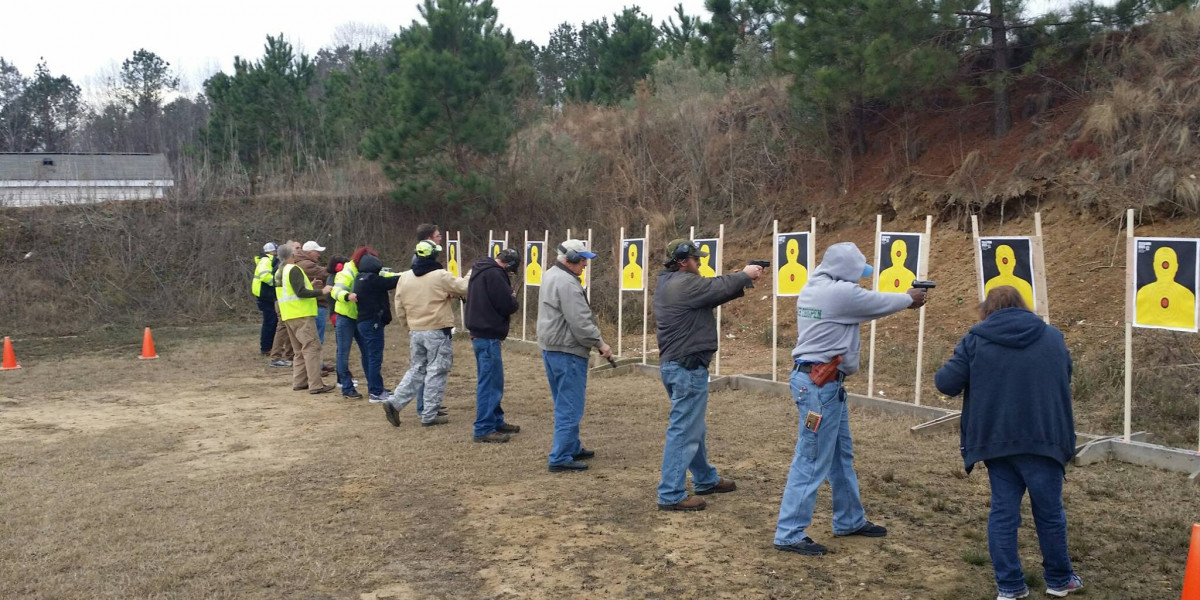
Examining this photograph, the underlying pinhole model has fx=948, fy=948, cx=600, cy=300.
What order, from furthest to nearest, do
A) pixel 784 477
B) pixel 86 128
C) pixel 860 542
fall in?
pixel 86 128 < pixel 784 477 < pixel 860 542

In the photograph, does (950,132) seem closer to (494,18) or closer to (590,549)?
(494,18)

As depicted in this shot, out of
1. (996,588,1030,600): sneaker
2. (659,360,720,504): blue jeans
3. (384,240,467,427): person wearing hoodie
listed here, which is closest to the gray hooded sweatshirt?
(659,360,720,504): blue jeans

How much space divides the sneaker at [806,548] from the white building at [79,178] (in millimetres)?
22055

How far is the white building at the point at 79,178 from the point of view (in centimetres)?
2311

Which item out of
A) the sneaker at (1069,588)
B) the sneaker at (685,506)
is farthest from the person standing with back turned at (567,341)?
the sneaker at (1069,588)

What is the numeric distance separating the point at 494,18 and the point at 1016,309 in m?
18.9

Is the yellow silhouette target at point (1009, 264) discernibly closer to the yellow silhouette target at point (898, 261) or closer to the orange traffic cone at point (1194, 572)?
the yellow silhouette target at point (898, 261)

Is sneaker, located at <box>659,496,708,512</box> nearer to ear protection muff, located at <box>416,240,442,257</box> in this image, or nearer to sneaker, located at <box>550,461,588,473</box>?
sneaker, located at <box>550,461,588,473</box>

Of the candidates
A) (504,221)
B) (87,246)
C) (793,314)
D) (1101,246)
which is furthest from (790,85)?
(87,246)

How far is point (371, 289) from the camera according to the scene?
1020 centimetres

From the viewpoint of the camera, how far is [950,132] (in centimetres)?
1664

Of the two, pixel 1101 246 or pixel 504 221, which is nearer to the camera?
pixel 1101 246

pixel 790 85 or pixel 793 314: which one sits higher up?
pixel 790 85

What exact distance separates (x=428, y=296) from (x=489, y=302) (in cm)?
88
